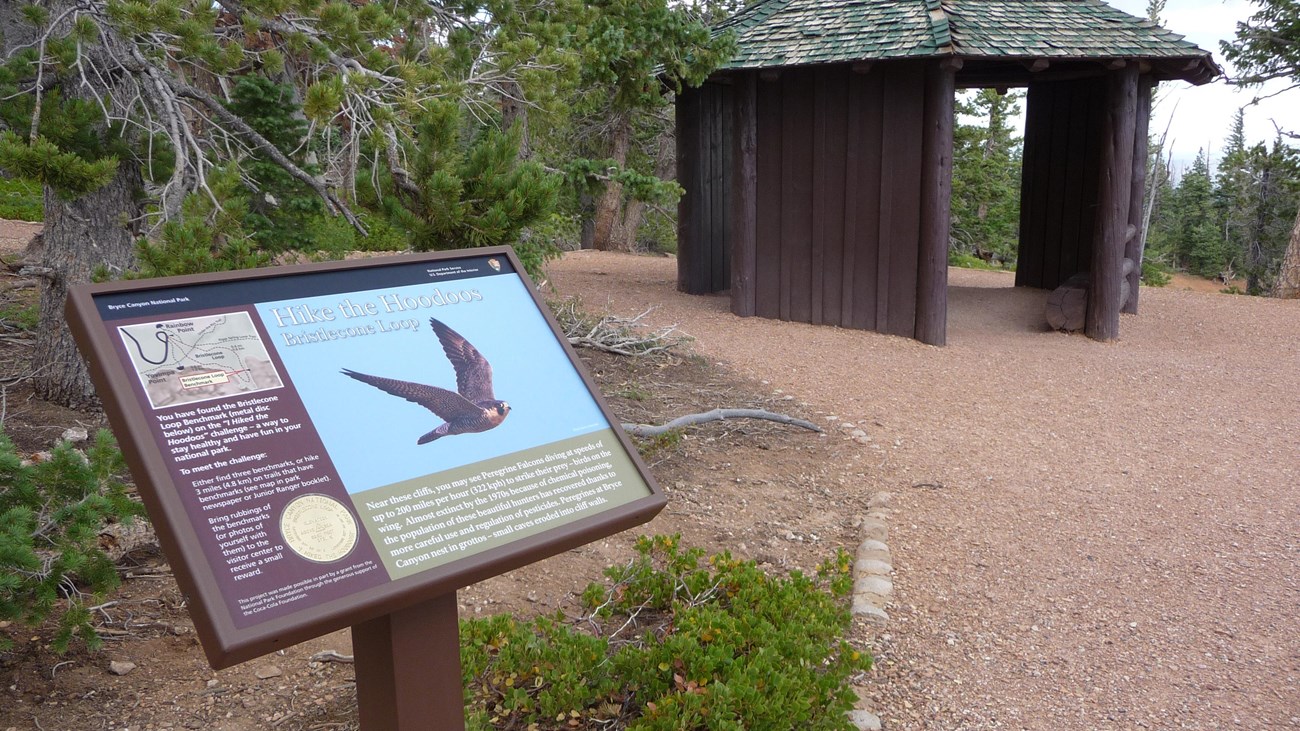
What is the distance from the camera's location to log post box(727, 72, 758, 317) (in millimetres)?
9641

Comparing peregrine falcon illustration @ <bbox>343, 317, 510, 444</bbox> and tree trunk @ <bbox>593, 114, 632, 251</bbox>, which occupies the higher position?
peregrine falcon illustration @ <bbox>343, 317, 510, 444</bbox>

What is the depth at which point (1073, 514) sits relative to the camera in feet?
16.0

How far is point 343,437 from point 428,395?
228 mm

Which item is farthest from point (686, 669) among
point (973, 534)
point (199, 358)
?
point (973, 534)

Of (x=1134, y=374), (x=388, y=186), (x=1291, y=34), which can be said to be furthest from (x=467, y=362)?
(x=1291, y=34)

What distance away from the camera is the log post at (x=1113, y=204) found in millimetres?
9148

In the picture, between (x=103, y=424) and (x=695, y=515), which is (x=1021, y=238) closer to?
(x=695, y=515)

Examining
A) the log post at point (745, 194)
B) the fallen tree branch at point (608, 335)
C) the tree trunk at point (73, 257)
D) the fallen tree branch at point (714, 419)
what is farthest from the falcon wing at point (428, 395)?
the log post at point (745, 194)

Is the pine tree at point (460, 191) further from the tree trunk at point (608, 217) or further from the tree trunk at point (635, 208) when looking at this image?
the tree trunk at point (635, 208)

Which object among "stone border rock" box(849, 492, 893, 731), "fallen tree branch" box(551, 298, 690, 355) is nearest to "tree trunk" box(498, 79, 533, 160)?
"fallen tree branch" box(551, 298, 690, 355)

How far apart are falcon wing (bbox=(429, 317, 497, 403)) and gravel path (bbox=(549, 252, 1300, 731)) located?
5.71 feet

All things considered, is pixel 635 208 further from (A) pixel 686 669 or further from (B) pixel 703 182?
(A) pixel 686 669

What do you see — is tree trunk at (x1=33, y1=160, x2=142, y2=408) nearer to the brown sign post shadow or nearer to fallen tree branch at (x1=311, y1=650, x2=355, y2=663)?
fallen tree branch at (x1=311, y1=650, x2=355, y2=663)

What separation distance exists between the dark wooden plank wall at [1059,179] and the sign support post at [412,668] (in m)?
10.8
